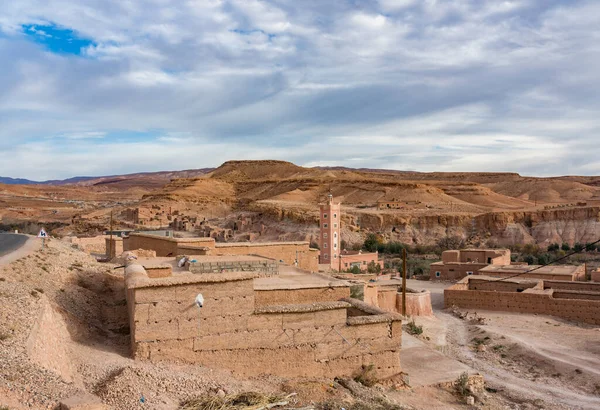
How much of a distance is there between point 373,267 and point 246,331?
24.8m

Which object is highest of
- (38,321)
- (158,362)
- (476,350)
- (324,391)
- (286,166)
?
(286,166)

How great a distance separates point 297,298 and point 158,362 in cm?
299

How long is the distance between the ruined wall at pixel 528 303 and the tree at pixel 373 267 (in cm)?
874

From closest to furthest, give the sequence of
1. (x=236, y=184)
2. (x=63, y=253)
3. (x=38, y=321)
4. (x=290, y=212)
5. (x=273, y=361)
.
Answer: (x=38, y=321) → (x=273, y=361) → (x=63, y=253) → (x=290, y=212) → (x=236, y=184)

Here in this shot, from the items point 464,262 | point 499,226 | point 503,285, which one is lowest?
point 464,262

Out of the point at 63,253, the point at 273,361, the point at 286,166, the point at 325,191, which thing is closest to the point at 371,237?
the point at 325,191

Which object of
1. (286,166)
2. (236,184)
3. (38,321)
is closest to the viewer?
(38,321)

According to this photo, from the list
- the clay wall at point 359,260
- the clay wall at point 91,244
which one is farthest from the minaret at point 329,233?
the clay wall at point 91,244

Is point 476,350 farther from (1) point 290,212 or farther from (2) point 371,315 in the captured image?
(1) point 290,212

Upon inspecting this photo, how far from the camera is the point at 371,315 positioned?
9.23m

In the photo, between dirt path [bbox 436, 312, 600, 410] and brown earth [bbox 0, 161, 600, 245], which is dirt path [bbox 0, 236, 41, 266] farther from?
brown earth [bbox 0, 161, 600, 245]

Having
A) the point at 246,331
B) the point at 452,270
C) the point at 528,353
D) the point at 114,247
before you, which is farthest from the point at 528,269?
the point at 246,331

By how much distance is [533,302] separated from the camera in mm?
19641

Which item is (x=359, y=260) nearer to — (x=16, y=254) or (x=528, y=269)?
(x=528, y=269)
